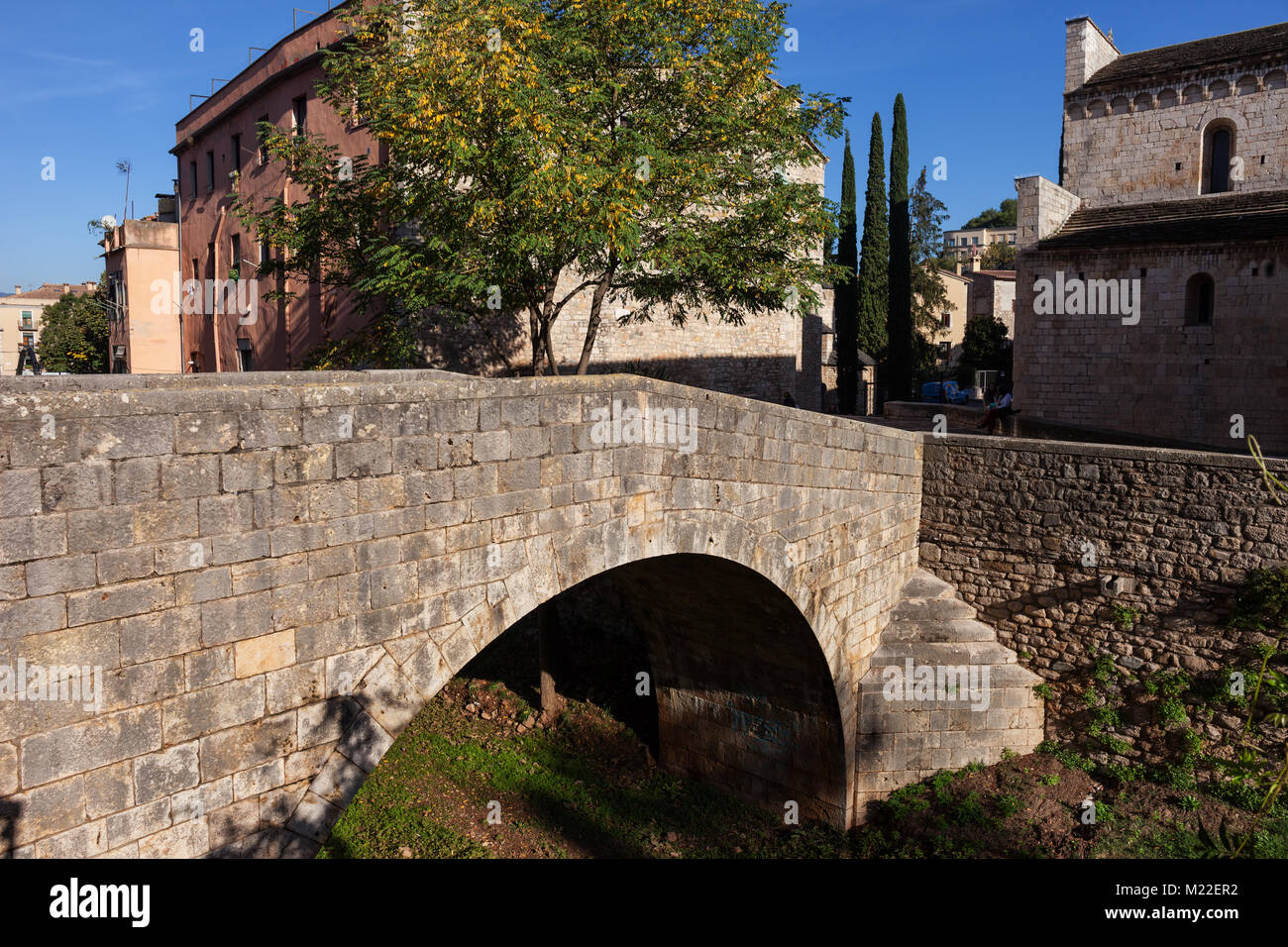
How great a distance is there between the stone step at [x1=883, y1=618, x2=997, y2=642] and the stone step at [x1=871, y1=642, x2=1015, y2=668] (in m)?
0.07

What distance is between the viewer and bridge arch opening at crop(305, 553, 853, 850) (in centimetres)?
1034

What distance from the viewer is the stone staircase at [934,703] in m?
12.1

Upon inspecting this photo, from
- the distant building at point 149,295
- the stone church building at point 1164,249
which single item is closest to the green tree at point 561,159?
the stone church building at point 1164,249

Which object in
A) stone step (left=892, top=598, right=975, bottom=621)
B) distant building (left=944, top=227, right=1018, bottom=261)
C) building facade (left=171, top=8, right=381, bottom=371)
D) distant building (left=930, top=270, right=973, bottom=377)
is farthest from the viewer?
distant building (left=944, top=227, right=1018, bottom=261)

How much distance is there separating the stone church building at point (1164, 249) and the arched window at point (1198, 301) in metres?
0.03

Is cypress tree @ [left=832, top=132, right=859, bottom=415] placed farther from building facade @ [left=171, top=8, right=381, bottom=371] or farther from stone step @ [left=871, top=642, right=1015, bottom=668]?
stone step @ [left=871, top=642, right=1015, bottom=668]

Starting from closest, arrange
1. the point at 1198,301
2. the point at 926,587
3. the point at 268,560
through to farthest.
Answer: the point at 268,560 → the point at 926,587 → the point at 1198,301

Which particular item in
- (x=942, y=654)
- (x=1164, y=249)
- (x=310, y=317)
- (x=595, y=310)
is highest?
(x=1164, y=249)

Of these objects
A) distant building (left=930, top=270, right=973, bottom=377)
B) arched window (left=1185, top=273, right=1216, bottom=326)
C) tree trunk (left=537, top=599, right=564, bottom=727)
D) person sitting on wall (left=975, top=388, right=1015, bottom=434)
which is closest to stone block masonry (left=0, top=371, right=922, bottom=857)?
tree trunk (left=537, top=599, right=564, bottom=727)

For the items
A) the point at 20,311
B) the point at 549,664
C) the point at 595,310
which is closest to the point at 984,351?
the point at 595,310

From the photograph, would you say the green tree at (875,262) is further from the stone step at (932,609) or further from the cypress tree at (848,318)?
the stone step at (932,609)

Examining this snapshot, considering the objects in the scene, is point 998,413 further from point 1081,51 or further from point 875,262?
point 875,262

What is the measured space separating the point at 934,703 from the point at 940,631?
3.37 ft

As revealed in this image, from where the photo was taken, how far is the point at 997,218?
113188 millimetres
